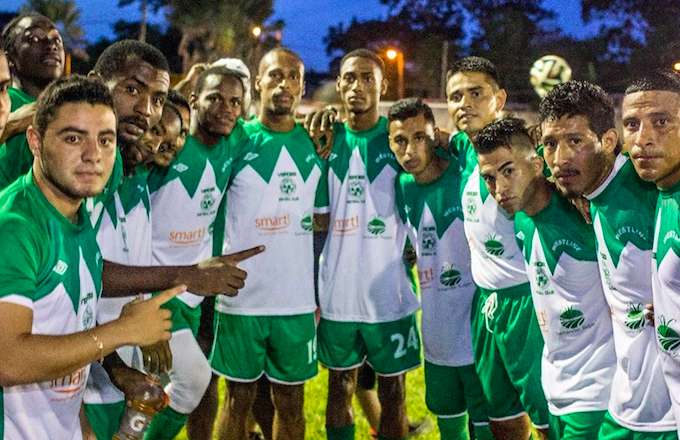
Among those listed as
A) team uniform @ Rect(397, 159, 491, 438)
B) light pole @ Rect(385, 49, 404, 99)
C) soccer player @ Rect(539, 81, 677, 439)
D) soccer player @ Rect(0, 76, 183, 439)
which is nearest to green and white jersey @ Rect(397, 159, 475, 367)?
team uniform @ Rect(397, 159, 491, 438)

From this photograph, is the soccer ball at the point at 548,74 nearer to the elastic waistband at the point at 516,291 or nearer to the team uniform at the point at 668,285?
the elastic waistband at the point at 516,291

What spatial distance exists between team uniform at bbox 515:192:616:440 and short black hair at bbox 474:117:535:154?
38 cm

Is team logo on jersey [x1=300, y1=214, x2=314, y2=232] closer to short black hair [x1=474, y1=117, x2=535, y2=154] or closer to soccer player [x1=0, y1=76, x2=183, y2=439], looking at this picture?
short black hair [x1=474, y1=117, x2=535, y2=154]

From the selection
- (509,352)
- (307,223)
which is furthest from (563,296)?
(307,223)

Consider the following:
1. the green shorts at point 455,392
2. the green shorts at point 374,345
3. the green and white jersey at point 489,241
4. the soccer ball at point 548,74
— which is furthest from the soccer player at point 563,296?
the soccer ball at point 548,74

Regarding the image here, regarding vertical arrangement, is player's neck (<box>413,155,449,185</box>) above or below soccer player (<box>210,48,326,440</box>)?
above

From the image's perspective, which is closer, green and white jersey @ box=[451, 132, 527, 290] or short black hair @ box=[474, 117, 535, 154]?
short black hair @ box=[474, 117, 535, 154]

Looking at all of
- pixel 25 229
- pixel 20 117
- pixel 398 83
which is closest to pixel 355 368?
pixel 20 117

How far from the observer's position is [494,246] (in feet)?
14.4

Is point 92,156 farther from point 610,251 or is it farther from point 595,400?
point 595,400

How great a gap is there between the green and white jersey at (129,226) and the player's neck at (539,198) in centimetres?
206

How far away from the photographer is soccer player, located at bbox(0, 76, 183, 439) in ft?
8.46

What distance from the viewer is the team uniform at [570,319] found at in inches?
146

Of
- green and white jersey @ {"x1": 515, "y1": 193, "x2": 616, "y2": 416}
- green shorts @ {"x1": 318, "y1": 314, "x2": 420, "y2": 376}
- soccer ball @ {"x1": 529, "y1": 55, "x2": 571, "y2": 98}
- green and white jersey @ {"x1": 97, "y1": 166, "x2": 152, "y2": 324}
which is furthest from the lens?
soccer ball @ {"x1": 529, "y1": 55, "x2": 571, "y2": 98}
